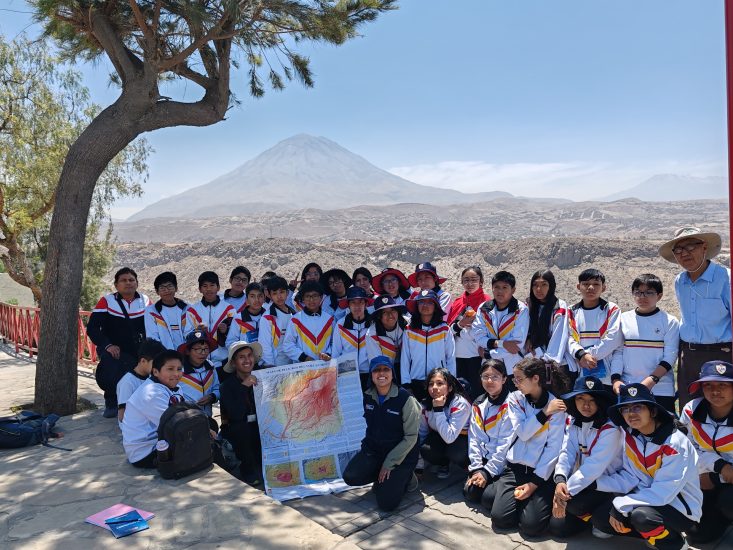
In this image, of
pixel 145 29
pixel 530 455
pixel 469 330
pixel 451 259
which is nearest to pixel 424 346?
pixel 469 330

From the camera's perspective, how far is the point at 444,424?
5.11 metres

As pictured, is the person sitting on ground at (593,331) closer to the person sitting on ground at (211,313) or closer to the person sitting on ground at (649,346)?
the person sitting on ground at (649,346)

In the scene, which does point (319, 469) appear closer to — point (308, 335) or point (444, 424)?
point (444, 424)

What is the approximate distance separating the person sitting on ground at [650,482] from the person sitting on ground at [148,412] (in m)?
3.53

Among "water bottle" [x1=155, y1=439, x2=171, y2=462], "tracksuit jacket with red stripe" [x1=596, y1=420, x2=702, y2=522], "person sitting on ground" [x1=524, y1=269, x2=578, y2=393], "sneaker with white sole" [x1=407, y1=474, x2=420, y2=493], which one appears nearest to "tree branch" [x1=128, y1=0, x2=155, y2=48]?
"water bottle" [x1=155, y1=439, x2=171, y2=462]

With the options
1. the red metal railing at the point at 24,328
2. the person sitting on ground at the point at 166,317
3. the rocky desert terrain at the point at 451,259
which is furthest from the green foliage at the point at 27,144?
the rocky desert terrain at the point at 451,259

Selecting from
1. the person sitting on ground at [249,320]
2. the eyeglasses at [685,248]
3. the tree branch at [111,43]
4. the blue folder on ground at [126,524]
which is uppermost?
the tree branch at [111,43]

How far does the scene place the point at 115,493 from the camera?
4402 millimetres

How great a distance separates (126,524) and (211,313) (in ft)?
10.6

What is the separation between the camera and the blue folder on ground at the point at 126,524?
3.73 m

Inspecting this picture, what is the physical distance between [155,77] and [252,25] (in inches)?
60.8

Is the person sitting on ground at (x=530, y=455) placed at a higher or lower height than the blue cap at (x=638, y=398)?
lower

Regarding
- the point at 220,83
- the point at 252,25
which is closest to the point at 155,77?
the point at 220,83

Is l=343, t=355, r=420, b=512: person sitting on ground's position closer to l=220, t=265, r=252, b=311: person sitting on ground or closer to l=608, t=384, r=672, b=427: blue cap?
l=608, t=384, r=672, b=427: blue cap
